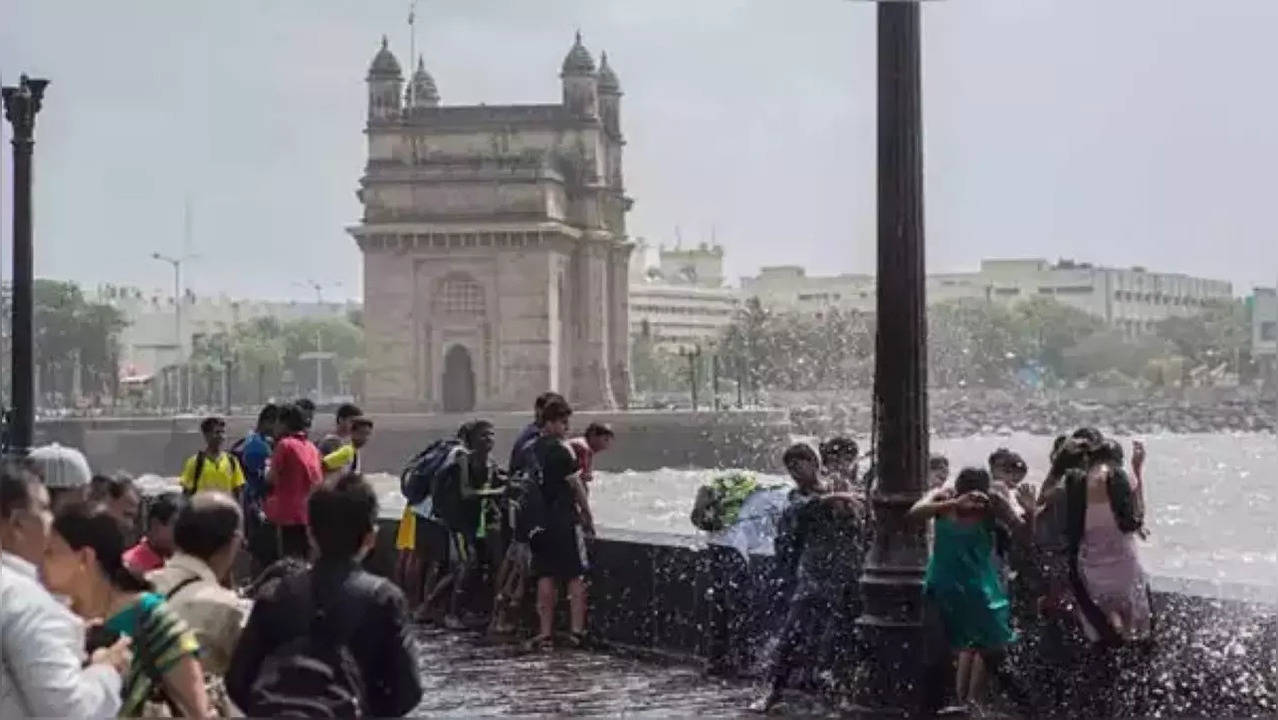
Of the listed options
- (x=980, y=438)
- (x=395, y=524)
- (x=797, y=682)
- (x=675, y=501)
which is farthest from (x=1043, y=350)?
(x=797, y=682)

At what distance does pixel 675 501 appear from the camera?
165ft

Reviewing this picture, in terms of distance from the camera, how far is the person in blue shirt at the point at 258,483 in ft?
38.6

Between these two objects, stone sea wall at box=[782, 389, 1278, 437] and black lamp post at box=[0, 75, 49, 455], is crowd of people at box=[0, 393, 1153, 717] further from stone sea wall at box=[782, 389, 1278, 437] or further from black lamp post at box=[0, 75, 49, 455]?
stone sea wall at box=[782, 389, 1278, 437]

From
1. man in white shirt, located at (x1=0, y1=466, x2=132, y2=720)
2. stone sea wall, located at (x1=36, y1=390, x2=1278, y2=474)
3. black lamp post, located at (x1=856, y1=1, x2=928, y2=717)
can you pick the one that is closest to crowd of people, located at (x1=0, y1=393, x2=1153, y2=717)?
man in white shirt, located at (x1=0, y1=466, x2=132, y2=720)

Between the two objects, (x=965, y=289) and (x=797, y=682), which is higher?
(x=965, y=289)

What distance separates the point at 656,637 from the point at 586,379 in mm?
79230

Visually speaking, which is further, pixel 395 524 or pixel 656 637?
pixel 395 524

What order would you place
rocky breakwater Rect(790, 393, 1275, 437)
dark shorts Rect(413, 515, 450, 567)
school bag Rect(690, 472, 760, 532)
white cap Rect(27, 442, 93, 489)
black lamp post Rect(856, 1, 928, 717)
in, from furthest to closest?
rocky breakwater Rect(790, 393, 1275, 437) < dark shorts Rect(413, 515, 450, 567) < school bag Rect(690, 472, 760, 532) < black lamp post Rect(856, 1, 928, 717) < white cap Rect(27, 442, 93, 489)

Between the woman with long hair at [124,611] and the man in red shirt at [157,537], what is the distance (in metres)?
1.12

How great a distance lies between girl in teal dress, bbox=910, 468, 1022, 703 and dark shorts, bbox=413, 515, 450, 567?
5.50m

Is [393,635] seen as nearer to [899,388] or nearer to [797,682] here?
[899,388]

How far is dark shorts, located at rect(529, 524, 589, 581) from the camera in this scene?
10945 millimetres

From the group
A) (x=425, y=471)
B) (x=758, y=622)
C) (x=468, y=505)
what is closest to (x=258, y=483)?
(x=425, y=471)

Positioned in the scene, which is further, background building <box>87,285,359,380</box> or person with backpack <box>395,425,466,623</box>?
background building <box>87,285,359,380</box>
